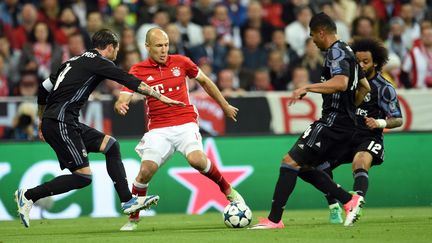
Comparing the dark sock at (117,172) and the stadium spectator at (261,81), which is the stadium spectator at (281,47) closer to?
the stadium spectator at (261,81)

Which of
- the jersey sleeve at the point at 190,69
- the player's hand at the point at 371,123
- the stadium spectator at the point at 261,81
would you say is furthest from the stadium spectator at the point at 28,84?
the player's hand at the point at 371,123

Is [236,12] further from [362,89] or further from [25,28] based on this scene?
[362,89]

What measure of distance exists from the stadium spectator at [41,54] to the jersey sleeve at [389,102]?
791 cm

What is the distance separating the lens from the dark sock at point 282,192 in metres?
12.2

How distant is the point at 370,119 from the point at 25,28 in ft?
31.2

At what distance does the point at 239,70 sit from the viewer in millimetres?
20203

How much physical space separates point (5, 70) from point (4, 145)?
3.31 metres

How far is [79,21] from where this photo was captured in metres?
21.1

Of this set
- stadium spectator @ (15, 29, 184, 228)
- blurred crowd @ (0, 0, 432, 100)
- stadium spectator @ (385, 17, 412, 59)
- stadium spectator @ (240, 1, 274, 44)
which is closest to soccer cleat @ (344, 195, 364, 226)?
stadium spectator @ (15, 29, 184, 228)

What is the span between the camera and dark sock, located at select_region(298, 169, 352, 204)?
40.7 feet

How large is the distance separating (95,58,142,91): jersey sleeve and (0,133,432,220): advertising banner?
13.8ft

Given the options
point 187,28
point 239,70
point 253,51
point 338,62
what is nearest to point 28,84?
point 187,28

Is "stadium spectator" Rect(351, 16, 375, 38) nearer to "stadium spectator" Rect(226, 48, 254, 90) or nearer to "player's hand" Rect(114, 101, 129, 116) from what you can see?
"stadium spectator" Rect(226, 48, 254, 90)

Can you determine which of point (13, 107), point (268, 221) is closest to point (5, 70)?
point (13, 107)
